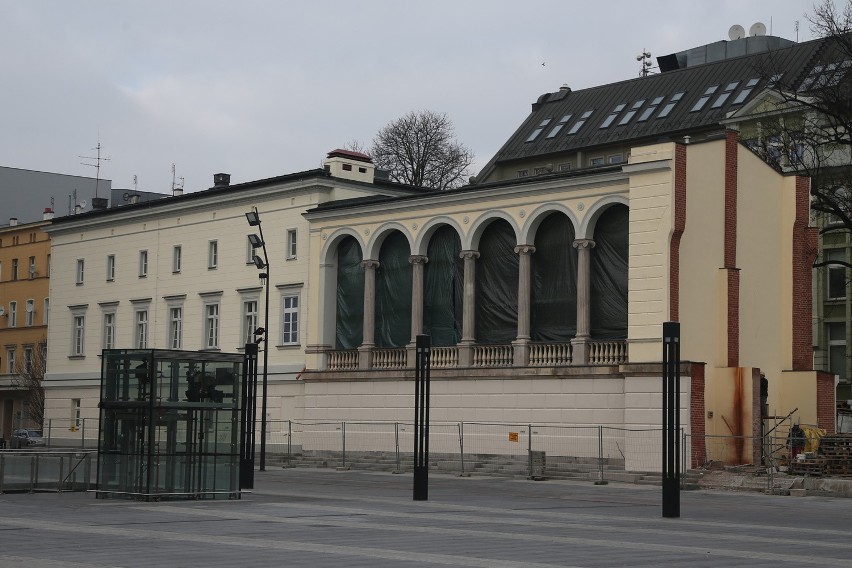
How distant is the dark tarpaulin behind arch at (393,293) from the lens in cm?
5128

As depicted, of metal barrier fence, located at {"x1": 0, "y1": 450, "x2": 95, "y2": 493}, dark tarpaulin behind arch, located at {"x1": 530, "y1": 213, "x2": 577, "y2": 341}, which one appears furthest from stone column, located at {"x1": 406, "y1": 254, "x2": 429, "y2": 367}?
metal barrier fence, located at {"x1": 0, "y1": 450, "x2": 95, "y2": 493}

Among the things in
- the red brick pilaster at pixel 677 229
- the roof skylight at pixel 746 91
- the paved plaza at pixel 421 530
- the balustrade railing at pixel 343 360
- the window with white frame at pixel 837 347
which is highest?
the roof skylight at pixel 746 91

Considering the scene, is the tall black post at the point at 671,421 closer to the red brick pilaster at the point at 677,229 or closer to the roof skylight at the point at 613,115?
the red brick pilaster at the point at 677,229

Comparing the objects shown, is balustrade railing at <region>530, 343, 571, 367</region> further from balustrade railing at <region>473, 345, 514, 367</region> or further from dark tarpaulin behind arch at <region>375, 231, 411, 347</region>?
dark tarpaulin behind arch at <region>375, 231, 411, 347</region>

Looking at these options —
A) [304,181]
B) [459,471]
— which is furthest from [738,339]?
[304,181]

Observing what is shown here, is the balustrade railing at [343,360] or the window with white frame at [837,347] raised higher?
the window with white frame at [837,347]

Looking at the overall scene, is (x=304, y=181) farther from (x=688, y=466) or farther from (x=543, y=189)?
(x=688, y=466)

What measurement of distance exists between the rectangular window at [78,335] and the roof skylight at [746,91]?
3398cm

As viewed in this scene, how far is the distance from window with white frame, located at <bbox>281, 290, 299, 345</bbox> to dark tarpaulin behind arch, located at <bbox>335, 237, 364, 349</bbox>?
180cm

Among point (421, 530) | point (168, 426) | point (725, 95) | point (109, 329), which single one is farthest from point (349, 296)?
point (421, 530)

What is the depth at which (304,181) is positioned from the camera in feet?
179

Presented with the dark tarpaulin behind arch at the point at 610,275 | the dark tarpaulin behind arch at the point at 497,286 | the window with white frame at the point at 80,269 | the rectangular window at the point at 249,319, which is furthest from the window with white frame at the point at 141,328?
the dark tarpaulin behind arch at the point at 610,275

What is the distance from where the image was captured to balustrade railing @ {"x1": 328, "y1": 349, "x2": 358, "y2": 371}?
5191 centimetres

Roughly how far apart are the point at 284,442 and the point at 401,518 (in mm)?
29896
